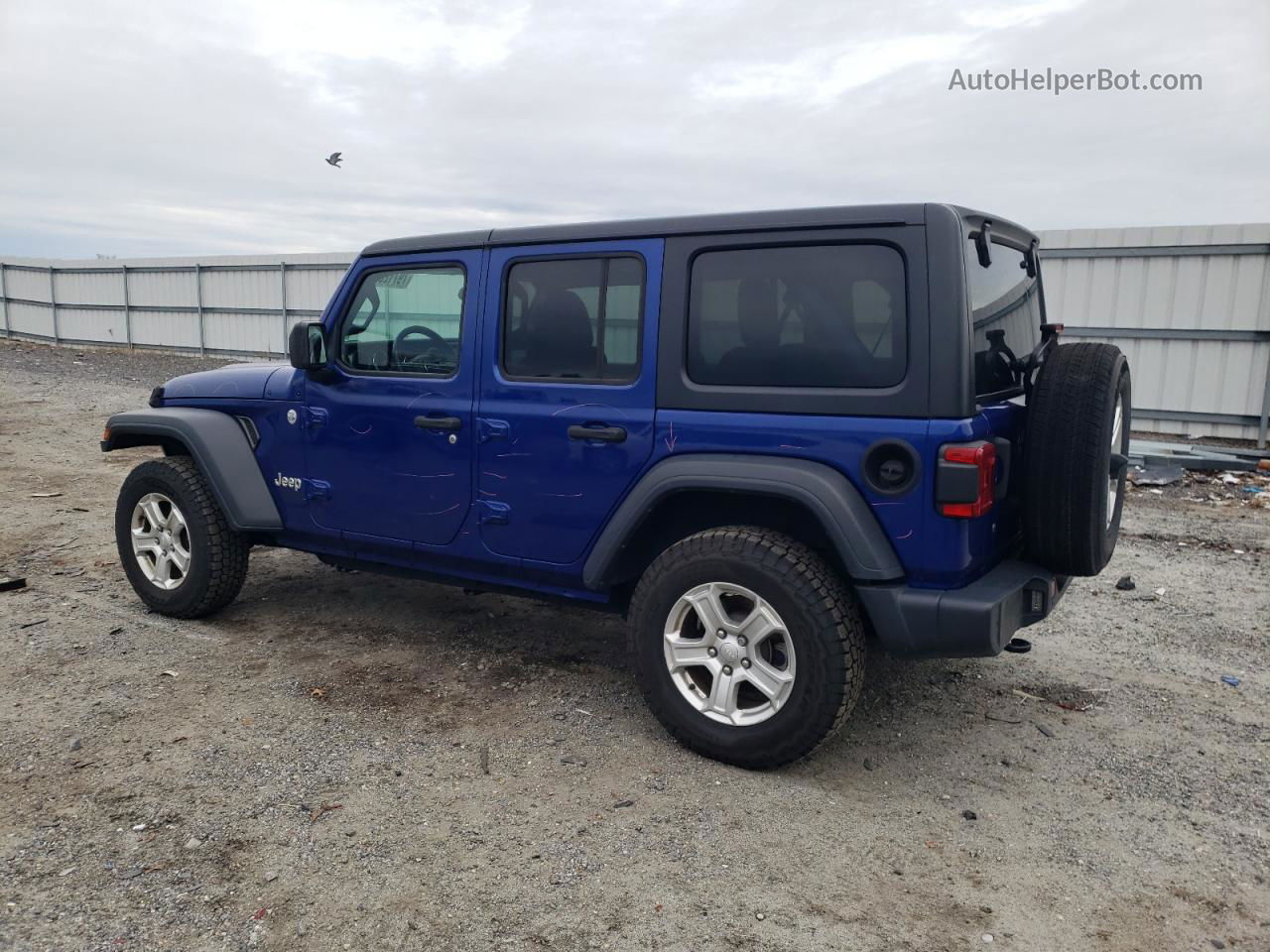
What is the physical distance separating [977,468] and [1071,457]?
48 cm

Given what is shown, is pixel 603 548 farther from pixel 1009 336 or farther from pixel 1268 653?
pixel 1268 653

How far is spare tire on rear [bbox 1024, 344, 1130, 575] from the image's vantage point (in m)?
3.13

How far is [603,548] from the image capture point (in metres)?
3.58

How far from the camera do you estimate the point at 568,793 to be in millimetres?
3180

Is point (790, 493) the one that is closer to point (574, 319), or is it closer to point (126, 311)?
point (574, 319)

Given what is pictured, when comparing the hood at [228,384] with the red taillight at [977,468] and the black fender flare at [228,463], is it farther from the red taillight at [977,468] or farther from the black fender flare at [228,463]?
the red taillight at [977,468]

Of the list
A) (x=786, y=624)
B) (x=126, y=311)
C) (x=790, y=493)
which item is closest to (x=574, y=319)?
(x=790, y=493)

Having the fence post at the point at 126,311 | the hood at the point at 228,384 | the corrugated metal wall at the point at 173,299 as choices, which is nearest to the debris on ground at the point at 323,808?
the hood at the point at 228,384

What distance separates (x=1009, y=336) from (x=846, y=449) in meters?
0.97

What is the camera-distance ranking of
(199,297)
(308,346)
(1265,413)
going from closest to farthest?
1. (308,346)
2. (1265,413)
3. (199,297)

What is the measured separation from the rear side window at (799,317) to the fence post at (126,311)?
24.4 metres

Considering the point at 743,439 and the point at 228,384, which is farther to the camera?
the point at 228,384

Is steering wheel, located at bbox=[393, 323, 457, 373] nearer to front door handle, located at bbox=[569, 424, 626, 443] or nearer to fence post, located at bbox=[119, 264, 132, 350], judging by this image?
front door handle, located at bbox=[569, 424, 626, 443]

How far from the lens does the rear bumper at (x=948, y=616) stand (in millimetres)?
2994
